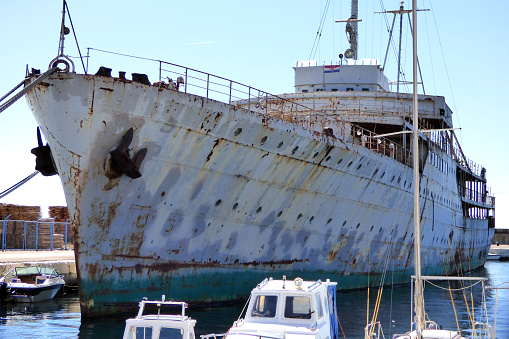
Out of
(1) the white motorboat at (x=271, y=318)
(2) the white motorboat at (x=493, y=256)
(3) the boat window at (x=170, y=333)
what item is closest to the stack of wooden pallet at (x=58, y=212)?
(1) the white motorboat at (x=271, y=318)

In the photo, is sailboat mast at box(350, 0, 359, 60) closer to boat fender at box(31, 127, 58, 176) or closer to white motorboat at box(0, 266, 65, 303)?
white motorboat at box(0, 266, 65, 303)

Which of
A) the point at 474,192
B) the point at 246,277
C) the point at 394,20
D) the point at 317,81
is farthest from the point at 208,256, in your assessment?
the point at 474,192

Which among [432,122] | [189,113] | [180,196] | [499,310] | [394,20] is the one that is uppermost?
[394,20]

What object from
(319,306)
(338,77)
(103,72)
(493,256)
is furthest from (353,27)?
(493,256)

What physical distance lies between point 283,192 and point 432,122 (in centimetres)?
1588

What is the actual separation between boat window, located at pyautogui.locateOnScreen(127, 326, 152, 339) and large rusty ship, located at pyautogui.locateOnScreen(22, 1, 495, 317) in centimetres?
499

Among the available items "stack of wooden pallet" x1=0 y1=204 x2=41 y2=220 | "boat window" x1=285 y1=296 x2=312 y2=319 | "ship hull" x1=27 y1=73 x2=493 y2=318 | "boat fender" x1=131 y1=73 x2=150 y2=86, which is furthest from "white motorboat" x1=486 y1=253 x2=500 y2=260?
"boat window" x1=285 y1=296 x2=312 y2=319

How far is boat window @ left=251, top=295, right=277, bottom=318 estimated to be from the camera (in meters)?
11.6

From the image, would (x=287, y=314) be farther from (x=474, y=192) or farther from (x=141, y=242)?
(x=474, y=192)

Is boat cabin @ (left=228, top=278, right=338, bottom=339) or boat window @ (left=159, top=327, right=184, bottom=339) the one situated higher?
boat cabin @ (left=228, top=278, right=338, bottom=339)

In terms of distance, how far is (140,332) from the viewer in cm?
1075

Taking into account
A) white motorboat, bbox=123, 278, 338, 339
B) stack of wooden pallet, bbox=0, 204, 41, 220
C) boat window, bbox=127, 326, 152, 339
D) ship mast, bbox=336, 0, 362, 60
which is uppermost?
ship mast, bbox=336, 0, 362, 60

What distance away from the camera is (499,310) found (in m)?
22.6

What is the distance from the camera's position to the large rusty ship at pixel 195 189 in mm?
15383
